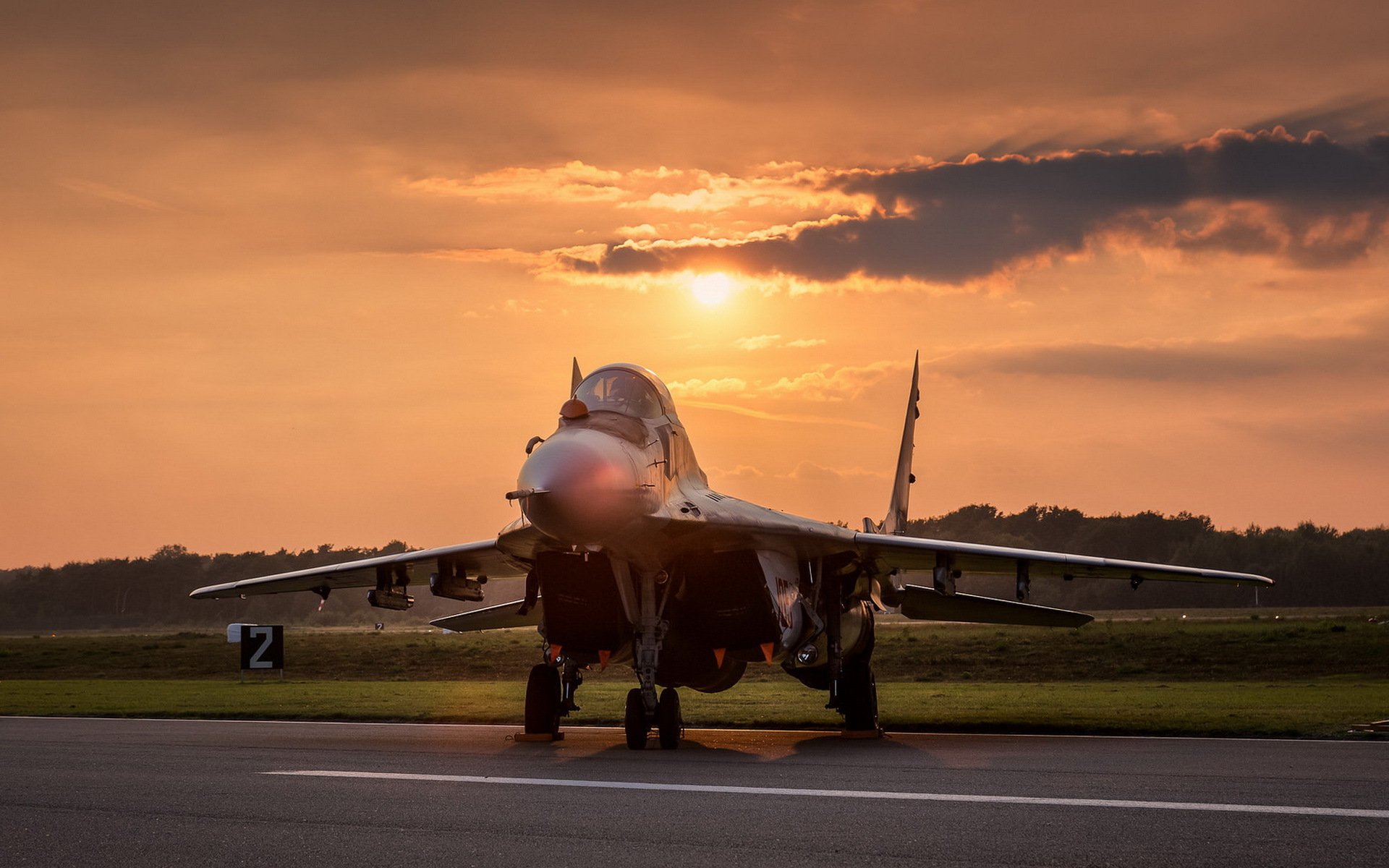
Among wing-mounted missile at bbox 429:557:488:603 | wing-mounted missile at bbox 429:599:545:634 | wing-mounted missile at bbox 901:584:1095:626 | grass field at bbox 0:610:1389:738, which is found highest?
wing-mounted missile at bbox 429:557:488:603

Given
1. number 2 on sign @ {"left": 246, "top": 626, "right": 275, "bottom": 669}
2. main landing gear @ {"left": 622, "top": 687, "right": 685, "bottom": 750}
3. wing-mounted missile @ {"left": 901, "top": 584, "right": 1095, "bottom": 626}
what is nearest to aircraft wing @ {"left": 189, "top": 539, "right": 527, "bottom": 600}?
main landing gear @ {"left": 622, "top": 687, "right": 685, "bottom": 750}

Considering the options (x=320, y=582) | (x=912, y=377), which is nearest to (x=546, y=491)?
(x=320, y=582)

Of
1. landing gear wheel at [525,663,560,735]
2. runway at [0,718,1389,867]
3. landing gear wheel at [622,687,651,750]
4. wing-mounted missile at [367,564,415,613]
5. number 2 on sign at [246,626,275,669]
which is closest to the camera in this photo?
runway at [0,718,1389,867]

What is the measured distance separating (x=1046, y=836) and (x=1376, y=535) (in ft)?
390

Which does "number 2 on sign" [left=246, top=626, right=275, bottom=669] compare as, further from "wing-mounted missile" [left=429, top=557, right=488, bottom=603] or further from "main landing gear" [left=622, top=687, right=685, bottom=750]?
"main landing gear" [left=622, top=687, right=685, bottom=750]

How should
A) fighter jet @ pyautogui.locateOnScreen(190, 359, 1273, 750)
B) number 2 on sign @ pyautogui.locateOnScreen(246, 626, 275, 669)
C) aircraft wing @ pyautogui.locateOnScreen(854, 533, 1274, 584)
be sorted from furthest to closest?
number 2 on sign @ pyautogui.locateOnScreen(246, 626, 275, 669)
aircraft wing @ pyautogui.locateOnScreen(854, 533, 1274, 584)
fighter jet @ pyautogui.locateOnScreen(190, 359, 1273, 750)

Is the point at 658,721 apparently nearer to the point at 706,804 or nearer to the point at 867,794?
the point at 867,794

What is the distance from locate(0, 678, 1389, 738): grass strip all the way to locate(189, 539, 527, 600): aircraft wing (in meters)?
2.23

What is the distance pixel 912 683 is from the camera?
3416cm

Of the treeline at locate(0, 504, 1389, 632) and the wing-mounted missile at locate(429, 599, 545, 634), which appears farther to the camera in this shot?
the treeline at locate(0, 504, 1389, 632)

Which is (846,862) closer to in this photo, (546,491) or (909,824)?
(909,824)

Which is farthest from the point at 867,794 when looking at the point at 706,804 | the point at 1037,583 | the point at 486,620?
the point at 1037,583

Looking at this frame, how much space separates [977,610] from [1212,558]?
98037 mm

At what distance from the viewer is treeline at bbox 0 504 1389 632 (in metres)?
104
